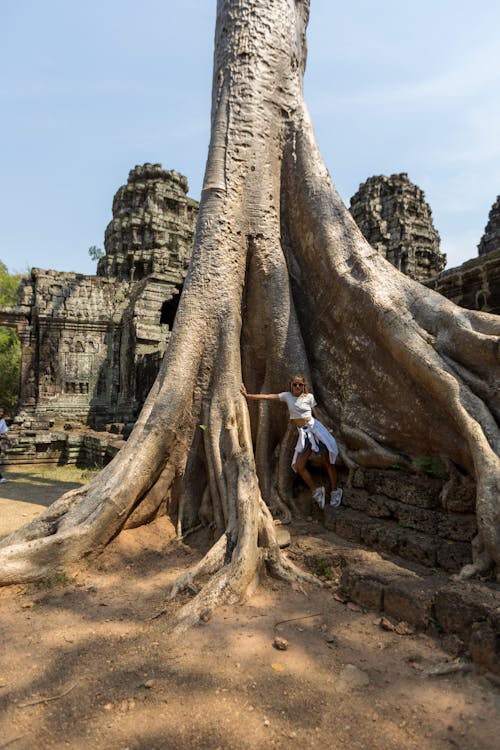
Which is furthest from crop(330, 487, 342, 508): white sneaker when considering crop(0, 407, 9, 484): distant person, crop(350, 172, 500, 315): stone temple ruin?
crop(350, 172, 500, 315): stone temple ruin

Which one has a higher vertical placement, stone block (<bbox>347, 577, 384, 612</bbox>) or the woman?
the woman

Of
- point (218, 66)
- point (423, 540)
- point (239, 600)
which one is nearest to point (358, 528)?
point (423, 540)

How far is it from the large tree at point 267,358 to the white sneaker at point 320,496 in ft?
0.78

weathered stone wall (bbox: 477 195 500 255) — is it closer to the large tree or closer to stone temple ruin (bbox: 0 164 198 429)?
stone temple ruin (bbox: 0 164 198 429)

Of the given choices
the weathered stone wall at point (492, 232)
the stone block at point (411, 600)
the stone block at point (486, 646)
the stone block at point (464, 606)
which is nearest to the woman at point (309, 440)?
the stone block at point (411, 600)

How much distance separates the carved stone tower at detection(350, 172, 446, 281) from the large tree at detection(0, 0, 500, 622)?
1371 cm

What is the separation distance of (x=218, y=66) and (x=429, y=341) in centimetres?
356

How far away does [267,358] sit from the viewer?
4094 millimetres

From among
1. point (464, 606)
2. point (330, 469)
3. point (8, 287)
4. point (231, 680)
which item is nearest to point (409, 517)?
point (330, 469)

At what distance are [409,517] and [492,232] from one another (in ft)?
41.4

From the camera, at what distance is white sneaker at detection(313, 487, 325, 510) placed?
3514 mm

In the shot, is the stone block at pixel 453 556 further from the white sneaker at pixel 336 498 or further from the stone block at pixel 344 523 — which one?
the white sneaker at pixel 336 498

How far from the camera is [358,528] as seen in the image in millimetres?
3088

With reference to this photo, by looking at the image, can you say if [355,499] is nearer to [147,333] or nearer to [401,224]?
A: [147,333]
